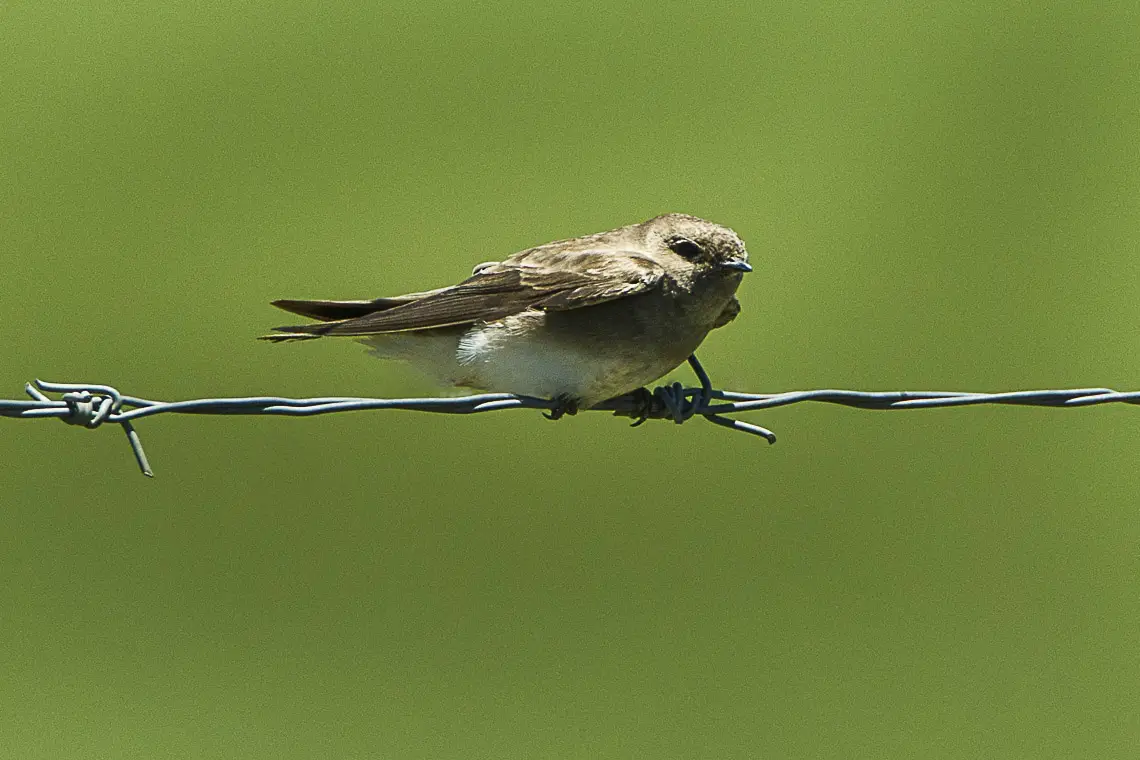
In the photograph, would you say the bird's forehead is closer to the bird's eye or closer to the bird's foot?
the bird's eye

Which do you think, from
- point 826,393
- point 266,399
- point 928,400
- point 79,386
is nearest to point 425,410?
point 266,399

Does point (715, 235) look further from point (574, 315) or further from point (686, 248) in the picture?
point (574, 315)

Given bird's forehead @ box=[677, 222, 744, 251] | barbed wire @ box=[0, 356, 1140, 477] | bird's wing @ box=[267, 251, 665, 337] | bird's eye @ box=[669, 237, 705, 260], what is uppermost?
bird's forehead @ box=[677, 222, 744, 251]

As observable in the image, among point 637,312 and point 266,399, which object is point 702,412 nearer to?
point 637,312

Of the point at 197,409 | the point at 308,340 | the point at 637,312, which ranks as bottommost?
the point at 197,409

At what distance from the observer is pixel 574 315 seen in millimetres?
4465

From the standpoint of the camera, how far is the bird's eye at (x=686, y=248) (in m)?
4.50

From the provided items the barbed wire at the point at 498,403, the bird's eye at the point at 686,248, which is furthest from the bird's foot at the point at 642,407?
the bird's eye at the point at 686,248

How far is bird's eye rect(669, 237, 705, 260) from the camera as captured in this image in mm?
4496

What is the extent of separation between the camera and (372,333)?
4328mm

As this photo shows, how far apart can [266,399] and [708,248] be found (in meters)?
1.64

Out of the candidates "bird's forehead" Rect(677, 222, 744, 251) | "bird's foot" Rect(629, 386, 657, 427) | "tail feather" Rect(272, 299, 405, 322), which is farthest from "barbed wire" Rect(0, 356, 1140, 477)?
"tail feather" Rect(272, 299, 405, 322)

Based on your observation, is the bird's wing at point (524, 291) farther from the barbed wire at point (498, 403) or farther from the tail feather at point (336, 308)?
the barbed wire at point (498, 403)

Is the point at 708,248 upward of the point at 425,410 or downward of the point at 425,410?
upward
